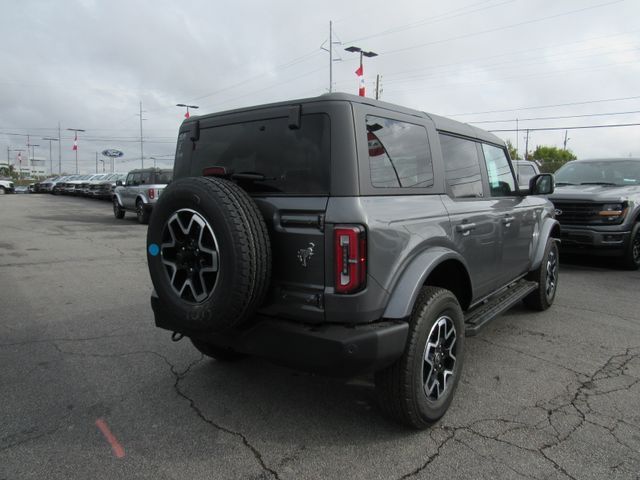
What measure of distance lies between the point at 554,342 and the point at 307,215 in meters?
3.04

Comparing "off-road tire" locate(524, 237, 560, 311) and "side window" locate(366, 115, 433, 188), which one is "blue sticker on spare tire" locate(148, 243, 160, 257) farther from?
"off-road tire" locate(524, 237, 560, 311)

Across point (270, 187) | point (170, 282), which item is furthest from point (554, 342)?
point (170, 282)

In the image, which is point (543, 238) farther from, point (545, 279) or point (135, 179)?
point (135, 179)

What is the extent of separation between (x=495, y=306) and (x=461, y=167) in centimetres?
121

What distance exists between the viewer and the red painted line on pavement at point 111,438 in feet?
8.67

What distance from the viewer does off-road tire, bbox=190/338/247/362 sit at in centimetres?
369

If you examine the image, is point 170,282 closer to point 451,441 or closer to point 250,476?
point 250,476

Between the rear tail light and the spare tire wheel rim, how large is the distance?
646 millimetres

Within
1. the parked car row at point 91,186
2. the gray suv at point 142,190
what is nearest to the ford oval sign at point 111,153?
the parked car row at point 91,186

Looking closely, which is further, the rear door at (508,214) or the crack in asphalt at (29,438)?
the rear door at (508,214)

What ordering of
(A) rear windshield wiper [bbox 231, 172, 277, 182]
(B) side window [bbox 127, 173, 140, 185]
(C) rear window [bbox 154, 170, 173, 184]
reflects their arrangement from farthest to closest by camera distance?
(B) side window [bbox 127, 173, 140, 185] → (C) rear window [bbox 154, 170, 173, 184] → (A) rear windshield wiper [bbox 231, 172, 277, 182]

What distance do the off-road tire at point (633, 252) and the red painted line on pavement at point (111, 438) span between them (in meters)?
7.74

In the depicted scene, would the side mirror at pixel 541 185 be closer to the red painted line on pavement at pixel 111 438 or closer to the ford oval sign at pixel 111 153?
the red painted line on pavement at pixel 111 438

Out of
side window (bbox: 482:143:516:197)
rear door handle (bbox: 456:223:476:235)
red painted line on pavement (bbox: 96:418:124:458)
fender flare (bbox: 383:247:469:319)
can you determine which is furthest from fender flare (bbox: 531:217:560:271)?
red painted line on pavement (bbox: 96:418:124:458)
